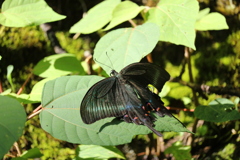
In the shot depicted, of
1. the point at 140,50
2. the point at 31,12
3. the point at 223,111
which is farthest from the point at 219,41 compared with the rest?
the point at 31,12

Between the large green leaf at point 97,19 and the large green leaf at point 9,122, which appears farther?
the large green leaf at point 97,19

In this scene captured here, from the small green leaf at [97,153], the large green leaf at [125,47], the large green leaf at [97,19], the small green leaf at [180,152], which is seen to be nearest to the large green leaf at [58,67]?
the large green leaf at [97,19]

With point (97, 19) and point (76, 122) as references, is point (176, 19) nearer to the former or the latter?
point (97, 19)

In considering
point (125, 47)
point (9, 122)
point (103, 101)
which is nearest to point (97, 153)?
point (103, 101)

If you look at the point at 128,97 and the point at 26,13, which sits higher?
the point at 26,13

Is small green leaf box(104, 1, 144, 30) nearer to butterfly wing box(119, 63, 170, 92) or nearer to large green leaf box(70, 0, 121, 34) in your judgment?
large green leaf box(70, 0, 121, 34)

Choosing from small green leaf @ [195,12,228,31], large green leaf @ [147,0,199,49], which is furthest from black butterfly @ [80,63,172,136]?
small green leaf @ [195,12,228,31]

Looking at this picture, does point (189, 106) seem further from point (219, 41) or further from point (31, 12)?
point (31, 12)

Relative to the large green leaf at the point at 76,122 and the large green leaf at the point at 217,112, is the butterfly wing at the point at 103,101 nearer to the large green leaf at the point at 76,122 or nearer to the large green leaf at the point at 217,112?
the large green leaf at the point at 76,122
